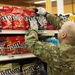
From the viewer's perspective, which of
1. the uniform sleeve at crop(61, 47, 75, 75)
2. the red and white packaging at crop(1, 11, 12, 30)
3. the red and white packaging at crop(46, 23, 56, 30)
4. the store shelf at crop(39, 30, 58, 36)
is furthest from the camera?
the red and white packaging at crop(46, 23, 56, 30)

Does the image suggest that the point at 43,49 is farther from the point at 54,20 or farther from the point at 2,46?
the point at 54,20

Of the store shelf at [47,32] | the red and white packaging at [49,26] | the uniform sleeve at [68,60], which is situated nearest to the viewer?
the uniform sleeve at [68,60]

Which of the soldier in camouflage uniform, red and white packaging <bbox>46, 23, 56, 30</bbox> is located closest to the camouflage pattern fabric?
the soldier in camouflage uniform

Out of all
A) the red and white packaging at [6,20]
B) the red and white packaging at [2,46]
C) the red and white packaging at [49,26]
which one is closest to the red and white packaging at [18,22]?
the red and white packaging at [6,20]

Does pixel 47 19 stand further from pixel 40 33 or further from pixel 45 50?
pixel 45 50

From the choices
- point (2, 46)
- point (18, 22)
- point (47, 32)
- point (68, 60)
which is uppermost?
point (18, 22)

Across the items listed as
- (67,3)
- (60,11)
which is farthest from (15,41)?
(67,3)

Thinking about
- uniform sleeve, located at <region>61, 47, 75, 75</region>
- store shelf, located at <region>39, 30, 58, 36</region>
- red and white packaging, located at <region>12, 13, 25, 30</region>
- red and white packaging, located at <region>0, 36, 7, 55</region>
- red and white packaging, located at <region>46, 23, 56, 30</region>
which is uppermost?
red and white packaging, located at <region>12, 13, 25, 30</region>

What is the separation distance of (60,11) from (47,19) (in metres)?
0.98

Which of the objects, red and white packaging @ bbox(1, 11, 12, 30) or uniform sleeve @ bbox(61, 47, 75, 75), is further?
red and white packaging @ bbox(1, 11, 12, 30)

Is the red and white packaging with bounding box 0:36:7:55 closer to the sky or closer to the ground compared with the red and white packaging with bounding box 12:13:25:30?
closer to the ground

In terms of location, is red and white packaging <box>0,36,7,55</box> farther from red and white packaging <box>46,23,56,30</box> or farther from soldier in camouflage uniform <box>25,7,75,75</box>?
red and white packaging <box>46,23,56,30</box>

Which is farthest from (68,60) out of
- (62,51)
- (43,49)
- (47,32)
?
(47,32)

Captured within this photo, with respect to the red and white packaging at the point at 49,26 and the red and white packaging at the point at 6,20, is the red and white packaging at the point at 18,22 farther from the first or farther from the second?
the red and white packaging at the point at 49,26
